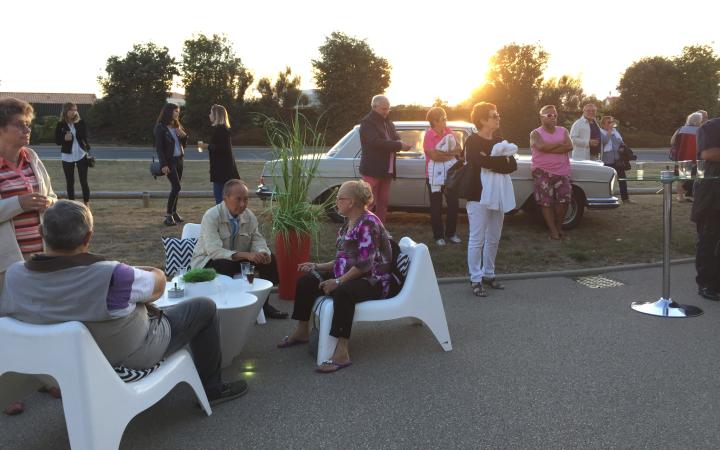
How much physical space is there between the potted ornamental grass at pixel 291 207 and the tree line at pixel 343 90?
106 feet

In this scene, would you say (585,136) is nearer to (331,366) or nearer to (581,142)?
(581,142)

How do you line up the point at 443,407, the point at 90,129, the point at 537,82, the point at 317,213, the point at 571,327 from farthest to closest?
the point at 537,82 < the point at 90,129 < the point at 317,213 < the point at 571,327 < the point at 443,407

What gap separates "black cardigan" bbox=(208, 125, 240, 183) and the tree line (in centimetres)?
3015

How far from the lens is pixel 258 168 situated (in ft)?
69.1

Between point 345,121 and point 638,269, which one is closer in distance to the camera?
point 638,269

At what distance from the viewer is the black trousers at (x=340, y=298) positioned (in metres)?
4.45

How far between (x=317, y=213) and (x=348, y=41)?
40517mm

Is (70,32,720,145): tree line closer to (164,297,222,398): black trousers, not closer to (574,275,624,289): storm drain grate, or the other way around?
(574,275,624,289): storm drain grate

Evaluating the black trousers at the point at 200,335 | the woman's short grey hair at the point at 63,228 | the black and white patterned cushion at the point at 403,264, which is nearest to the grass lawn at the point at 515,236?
the black and white patterned cushion at the point at 403,264

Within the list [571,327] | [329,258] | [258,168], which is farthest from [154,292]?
[258,168]

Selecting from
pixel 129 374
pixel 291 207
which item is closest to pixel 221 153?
pixel 291 207

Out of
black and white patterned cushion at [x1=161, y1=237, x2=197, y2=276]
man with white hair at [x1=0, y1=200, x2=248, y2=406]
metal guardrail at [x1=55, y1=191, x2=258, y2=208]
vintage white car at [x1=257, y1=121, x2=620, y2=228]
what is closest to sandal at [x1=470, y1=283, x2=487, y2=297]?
black and white patterned cushion at [x1=161, y1=237, x2=197, y2=276]

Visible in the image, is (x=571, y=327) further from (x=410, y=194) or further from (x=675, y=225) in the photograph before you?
(x=675, y=225)

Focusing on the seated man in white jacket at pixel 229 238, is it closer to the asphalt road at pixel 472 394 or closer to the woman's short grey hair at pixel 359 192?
the asphalt road at pixel 472 394
